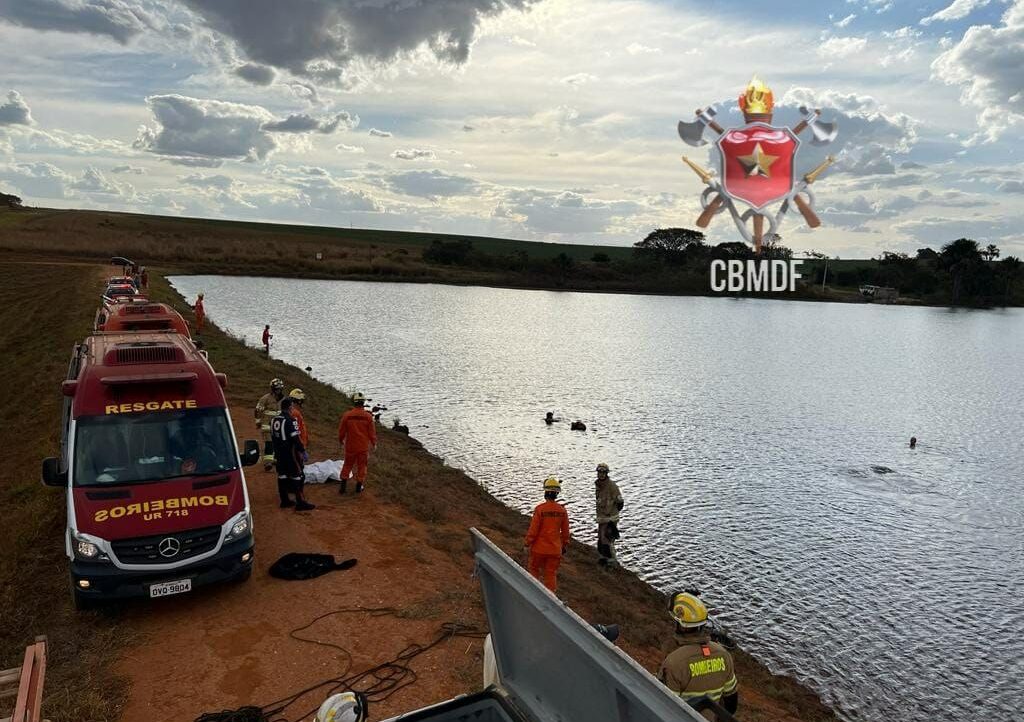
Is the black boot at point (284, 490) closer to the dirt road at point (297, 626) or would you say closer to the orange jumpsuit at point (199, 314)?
the dirt road at point (297, 626)

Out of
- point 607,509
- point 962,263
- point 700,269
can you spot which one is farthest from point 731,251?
point 607,509

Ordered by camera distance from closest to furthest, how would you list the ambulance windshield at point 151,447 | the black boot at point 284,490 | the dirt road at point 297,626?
the dirt road at point 297,626
the ambulance windshield at point 151,447
the black boot at point 284,490

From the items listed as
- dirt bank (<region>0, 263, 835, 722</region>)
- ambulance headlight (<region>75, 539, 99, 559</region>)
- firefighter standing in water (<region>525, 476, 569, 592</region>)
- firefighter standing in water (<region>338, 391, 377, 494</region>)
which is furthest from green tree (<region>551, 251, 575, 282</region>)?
ambulance headlight (<region>75, 539, 99, 559</region>)

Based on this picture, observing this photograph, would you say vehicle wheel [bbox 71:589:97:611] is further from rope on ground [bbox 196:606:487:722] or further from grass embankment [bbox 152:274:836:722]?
grass embankment [bbox 152:274:836:722]

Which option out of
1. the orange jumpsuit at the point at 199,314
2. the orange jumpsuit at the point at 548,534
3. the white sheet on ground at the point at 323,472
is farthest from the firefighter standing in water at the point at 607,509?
the orange jumpsuit at the point at 199,314

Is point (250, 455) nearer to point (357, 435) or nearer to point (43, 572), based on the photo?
Result: point (357, 435)

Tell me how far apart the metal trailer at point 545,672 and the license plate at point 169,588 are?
6.03 metres

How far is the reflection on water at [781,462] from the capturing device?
13.9 m

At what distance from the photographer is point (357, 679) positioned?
7.90 m

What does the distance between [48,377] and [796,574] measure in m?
23.7

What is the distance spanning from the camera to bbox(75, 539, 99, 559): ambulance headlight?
8219mm

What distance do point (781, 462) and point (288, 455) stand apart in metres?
19.4

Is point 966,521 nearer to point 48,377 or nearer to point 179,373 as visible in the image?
point 179,373

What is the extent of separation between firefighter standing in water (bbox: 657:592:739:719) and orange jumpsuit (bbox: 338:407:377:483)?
8.17 metres
